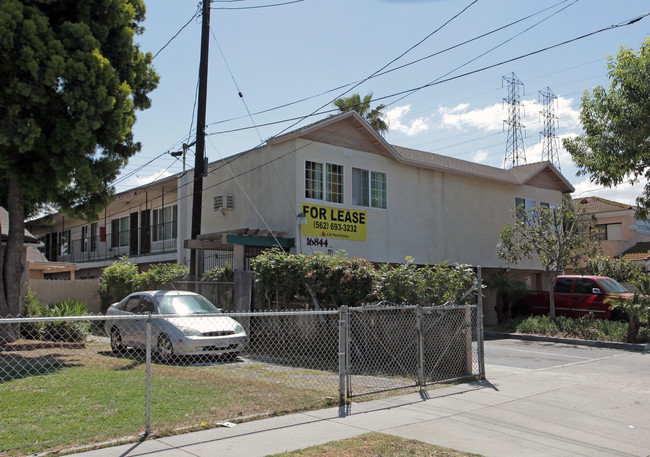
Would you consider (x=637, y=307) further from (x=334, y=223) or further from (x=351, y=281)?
(x=334, y=223)

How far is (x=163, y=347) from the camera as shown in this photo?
11.2 metres

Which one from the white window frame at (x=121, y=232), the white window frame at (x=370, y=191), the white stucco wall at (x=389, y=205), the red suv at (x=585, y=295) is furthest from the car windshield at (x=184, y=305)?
the white window frame at (x=121, y=232)

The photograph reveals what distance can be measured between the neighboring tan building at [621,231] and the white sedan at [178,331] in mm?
29572

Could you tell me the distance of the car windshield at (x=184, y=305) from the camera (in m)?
12.4

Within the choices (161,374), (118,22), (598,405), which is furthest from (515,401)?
(118,22)

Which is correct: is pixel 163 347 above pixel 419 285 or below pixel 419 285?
below

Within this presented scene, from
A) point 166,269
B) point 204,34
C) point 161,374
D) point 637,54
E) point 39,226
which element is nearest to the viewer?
point 161,374

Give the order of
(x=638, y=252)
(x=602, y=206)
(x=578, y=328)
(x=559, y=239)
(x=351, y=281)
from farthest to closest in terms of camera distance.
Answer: (x=602, y=206) → (x=638, y=252) → (x=559, y=239) → (x=578, y=328) → (x=351, y=281)

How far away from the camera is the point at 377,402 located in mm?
7914

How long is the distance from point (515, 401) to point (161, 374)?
5.49 meters

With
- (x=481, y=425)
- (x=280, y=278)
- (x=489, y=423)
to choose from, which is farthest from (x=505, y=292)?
(x=481, y=425)

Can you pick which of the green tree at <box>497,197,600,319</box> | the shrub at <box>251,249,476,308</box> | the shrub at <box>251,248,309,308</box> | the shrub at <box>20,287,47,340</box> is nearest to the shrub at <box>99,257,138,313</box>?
the shrub at <box>20,287,47,340</box>

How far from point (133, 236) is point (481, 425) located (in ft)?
80.4

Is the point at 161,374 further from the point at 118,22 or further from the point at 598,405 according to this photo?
the point at 118,22
